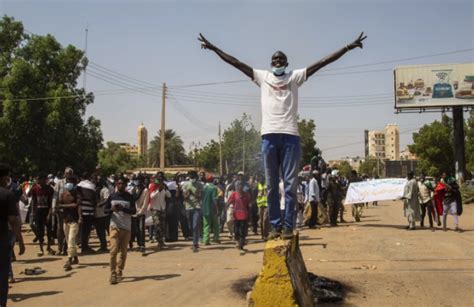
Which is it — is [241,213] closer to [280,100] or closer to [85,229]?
[85,229]

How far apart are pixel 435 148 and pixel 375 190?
142 feet

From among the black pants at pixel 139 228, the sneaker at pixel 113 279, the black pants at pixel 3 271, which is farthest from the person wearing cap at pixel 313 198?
the black pants at pixel 3 271

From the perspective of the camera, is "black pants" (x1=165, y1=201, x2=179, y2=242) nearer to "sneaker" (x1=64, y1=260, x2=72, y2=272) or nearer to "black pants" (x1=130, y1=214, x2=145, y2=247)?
"black pants" (x1=130, y1=214, x2=145, y2=247)

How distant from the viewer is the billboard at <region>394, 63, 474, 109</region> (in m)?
42.5

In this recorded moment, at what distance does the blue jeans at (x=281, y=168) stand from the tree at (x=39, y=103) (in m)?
23.5

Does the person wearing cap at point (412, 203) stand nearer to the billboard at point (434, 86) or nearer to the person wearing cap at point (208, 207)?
the person wearing cap at point (208, 207)

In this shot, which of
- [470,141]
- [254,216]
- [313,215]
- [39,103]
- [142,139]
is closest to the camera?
[254,216]

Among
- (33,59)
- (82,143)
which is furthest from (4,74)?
(82,143)

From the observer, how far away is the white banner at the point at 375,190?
17922 mm

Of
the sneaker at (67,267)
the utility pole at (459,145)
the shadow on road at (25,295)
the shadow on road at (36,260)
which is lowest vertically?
the shadow on road at (25,295)

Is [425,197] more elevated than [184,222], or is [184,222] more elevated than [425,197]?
[425,197]

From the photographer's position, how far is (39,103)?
26969 mm

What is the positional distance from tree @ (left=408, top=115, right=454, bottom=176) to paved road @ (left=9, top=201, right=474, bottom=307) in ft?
154

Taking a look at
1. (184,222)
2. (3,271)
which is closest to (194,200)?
(184,222)
